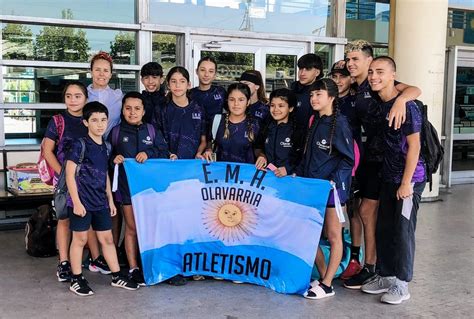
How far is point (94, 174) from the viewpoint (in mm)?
3932

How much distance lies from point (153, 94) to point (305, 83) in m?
1.32

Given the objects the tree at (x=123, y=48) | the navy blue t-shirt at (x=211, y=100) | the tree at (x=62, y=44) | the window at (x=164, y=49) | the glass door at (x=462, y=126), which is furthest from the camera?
the glass door at (x=462, y=126)

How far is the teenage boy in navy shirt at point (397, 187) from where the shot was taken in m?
3.71

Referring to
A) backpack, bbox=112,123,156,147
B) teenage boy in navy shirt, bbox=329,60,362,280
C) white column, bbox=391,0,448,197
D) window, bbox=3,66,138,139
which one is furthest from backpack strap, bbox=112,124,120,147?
white column, bbox=391,0,448,197

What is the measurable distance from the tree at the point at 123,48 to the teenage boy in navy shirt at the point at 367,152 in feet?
12.1

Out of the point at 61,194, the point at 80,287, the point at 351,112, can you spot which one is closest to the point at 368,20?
the point at 351,112

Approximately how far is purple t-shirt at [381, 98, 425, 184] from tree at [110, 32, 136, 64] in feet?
13.6

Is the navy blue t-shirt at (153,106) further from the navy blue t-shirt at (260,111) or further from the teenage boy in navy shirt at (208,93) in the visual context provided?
the navy blue t-shirt at (260,111)

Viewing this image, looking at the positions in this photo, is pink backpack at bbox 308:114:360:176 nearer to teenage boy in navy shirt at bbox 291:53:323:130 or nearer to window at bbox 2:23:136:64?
teenage boy in navy shirt at bbox 291:53:323:130

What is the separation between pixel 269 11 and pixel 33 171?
4102 millimetres

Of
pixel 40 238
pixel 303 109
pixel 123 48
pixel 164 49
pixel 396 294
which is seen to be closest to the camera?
pixel 396 294

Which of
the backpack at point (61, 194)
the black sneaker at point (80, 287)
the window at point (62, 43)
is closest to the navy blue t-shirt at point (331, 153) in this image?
the backpack at point (61, 194)

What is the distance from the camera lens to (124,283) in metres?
4.09

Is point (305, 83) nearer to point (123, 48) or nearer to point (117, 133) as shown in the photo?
point (117, 133)
